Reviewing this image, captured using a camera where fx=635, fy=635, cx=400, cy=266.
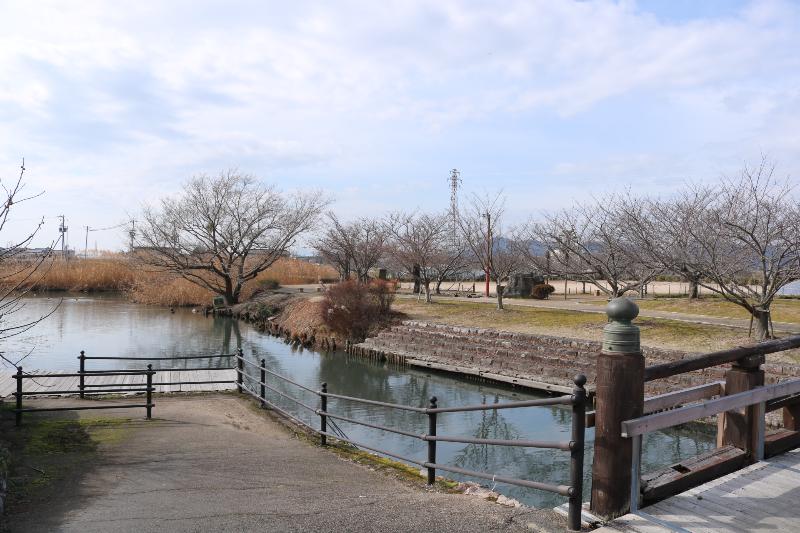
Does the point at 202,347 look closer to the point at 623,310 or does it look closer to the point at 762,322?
the point at 762,322

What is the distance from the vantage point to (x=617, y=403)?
4.05m

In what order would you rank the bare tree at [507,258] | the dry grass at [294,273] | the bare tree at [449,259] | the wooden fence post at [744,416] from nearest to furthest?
the wooden fence post at [744,416] → the bare tree at [449,259] → the bare tree at [507,258] → the dry grass at [294,273]

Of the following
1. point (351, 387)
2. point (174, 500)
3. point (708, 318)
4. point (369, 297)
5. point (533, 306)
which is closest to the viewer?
point (174, 500)

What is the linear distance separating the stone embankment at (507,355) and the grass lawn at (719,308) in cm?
828

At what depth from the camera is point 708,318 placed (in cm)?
2348

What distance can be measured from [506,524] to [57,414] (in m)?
8.47

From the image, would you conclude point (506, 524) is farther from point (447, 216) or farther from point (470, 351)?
point (447, 216)

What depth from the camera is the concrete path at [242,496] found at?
4672 mm

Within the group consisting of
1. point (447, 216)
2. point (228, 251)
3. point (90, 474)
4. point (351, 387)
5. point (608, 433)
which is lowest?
point (351, 387)

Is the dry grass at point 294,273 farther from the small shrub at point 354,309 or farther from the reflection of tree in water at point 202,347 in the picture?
the small shrub at point 354,309

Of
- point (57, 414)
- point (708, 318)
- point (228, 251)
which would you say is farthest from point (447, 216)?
point (57, 414)

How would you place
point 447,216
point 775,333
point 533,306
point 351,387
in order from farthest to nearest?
point 447,216, point 533,306, point 351,387, point 775,333

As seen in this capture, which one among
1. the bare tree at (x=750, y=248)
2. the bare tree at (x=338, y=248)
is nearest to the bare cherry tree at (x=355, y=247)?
the bare tree at (x=338, y=248)

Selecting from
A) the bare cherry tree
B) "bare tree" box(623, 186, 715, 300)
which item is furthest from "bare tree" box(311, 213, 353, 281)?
"bare tree" box(623, 186, 715, 300)
